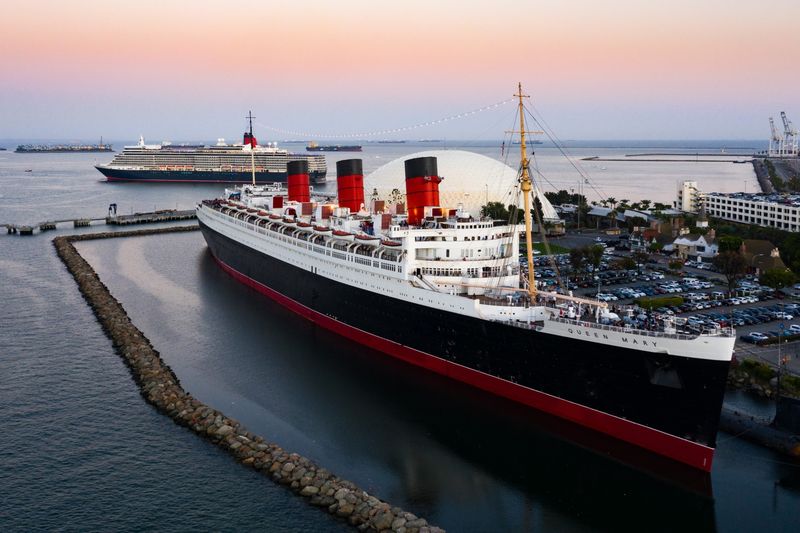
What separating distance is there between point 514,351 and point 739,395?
6648 millimetres

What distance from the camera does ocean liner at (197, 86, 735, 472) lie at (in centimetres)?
1490

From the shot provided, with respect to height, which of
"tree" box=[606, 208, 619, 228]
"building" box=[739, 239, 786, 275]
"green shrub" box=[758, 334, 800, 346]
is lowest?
"green shrub" box=[758, 334, 800, 346]

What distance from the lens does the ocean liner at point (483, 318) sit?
48.9ft

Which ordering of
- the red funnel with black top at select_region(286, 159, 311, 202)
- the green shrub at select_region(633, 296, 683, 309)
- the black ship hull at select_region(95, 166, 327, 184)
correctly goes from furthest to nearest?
the black ship hull at select_region(95, 166, 327, 184)
the red funnel with black top at select_region(286, 159, 311, 202)
the green shrub at select_region(633, 296, 683, 309)

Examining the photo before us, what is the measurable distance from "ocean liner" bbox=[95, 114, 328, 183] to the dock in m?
31.4

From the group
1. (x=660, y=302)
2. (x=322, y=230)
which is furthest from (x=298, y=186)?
(x=660, y=302)

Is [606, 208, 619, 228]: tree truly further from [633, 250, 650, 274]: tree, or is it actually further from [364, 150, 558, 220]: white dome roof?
[633, 250, 650, 274]: tree

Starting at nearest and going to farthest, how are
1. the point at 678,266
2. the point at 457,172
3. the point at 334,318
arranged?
the point at 334,318, the point at 678,266, the point at 457,172

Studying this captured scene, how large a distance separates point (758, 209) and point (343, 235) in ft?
113

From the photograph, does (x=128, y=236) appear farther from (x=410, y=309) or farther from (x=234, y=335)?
(x=410, y=309)

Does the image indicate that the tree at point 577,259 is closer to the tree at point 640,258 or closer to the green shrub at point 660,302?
the tree at point 640,258

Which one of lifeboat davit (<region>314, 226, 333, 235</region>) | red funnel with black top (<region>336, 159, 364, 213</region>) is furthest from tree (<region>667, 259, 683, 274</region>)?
lifeboat davit (<region>314, 226, 333, 235</region>)

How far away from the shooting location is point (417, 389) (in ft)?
64.2

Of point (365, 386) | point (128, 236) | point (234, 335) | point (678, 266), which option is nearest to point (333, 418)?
point (365, 386)
